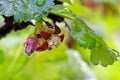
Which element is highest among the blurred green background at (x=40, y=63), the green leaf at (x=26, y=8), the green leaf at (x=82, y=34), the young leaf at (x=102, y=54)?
the green leaf at (x=26, y=8)

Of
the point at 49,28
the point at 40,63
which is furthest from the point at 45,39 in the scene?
the point at 40,63

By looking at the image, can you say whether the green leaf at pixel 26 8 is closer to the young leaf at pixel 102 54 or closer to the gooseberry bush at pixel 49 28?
the gooseberry bush at pixel 49 28

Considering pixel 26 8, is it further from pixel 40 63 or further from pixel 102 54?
pixel 40 63

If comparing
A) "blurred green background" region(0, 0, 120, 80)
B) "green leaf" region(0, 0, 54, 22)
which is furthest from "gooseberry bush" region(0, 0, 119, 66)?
"blurred green background" region(0, 0, 120, 80)

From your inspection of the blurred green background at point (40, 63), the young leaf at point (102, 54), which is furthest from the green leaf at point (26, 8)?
the blurred green background at point (40, 63)

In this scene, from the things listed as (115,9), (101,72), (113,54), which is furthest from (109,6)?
(113,54)

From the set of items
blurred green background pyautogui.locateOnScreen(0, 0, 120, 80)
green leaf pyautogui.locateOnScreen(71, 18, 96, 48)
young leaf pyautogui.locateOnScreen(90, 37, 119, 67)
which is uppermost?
green leaf pyautogui.locateOnScreen(71, 18, 96, 48)

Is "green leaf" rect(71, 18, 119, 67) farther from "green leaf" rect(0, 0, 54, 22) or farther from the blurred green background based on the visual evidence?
the blurred green background
